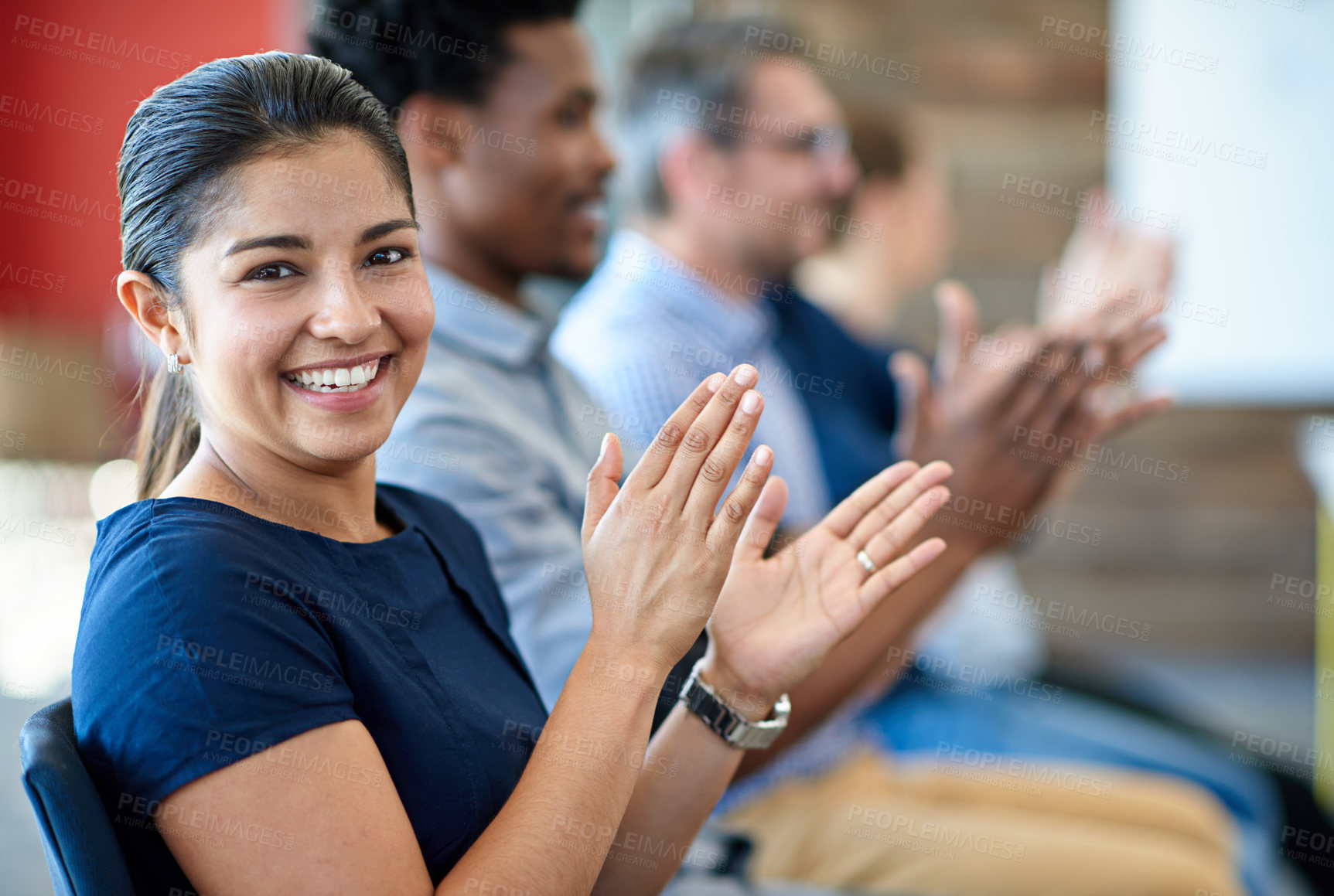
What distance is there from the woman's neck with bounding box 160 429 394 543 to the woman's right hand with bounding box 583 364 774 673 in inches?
7.6

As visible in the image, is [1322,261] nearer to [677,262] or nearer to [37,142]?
[677,262]

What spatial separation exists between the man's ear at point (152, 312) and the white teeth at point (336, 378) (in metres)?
0.08

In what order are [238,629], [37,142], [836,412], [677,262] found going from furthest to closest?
[37,142] → [836,412] → [677,262] → [238,629]

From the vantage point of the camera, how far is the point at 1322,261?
379cm

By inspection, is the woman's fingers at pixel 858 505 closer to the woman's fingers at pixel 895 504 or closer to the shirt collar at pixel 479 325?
the woman's fingers at pixel 895 504

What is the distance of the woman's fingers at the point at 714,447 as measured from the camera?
2.43ft

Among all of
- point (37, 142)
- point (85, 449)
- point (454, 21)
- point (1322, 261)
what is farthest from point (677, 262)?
point (37, 142)

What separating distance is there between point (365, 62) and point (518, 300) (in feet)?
1.04

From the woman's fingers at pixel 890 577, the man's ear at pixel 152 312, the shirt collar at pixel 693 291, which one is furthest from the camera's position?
the shirt collar at pixel 693 291

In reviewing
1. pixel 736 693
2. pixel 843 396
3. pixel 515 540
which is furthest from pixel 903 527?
pixel 843 396

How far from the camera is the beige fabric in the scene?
4.75 feet

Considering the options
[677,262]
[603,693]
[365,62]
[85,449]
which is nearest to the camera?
[603,693]

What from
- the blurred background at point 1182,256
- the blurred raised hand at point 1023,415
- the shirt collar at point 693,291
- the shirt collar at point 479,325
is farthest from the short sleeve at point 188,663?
the blurred background at point 1182,256

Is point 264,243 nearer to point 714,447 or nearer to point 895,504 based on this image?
point 714,447
